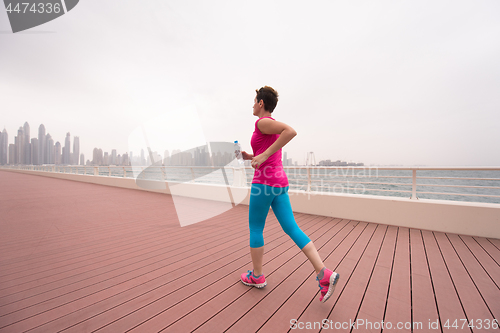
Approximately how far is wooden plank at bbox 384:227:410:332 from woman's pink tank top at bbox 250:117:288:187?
1.06 metres

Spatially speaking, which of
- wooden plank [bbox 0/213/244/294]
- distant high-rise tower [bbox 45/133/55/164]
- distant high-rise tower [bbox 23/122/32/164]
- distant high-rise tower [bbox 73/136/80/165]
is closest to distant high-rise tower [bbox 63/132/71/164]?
distant high-rise tower [bbox 73/136/80/165]

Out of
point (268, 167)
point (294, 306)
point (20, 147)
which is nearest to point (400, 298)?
point (294, 306)

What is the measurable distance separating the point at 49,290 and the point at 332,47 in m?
10.6

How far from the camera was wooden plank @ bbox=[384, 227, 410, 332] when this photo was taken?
46.1 inches

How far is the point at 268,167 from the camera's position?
1.35 meters

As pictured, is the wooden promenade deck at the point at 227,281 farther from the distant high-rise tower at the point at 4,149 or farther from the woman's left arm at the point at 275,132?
the distant high-rise tower at the point at 4,149

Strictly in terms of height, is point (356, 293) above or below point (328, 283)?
below

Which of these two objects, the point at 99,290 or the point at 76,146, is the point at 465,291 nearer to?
the point at 99,290

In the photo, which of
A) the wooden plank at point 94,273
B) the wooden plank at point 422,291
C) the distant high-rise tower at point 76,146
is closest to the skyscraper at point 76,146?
the distant high-rise tower at point 76,146

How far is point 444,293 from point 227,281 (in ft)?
5.53

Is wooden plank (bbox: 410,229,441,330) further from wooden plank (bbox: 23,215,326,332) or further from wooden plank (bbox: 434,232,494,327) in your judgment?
wooden plank (bbox: 23,215,326,332)

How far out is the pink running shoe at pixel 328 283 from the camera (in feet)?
4.02

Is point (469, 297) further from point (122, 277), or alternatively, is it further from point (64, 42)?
point (64, 42)

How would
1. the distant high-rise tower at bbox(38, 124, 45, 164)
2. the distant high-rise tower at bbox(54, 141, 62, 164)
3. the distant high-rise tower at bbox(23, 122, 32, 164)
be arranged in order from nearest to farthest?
the distant high-rise tower at bbox(54, 141, 62, 164) → the distant high-rise tower at bbox(38, 124, 45, 164) → the distant high-rise tower at bbox(23, 122, 32, 164)
